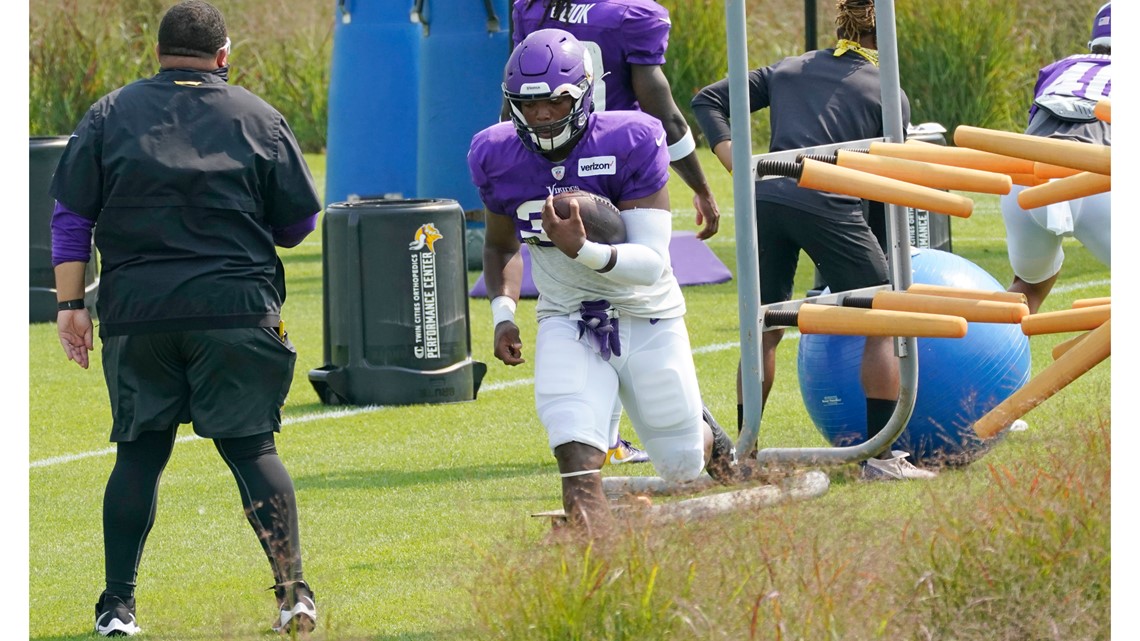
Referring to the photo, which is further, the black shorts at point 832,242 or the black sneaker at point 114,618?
the black shorts at point 832,242

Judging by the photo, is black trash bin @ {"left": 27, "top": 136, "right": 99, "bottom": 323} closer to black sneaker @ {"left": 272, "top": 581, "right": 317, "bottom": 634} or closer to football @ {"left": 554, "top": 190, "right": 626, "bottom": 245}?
black sneaker @ {"left": 272, "top": 581, "right": 317, "bottom": 634}

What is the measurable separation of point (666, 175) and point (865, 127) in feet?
5.86

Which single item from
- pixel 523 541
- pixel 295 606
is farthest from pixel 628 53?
pixel 523 541

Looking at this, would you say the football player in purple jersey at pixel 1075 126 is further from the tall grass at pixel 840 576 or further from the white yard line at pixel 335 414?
the white yard line at pixel 335 414

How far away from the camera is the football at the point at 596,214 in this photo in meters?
5.20

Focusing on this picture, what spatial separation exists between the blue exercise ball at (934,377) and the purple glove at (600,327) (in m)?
1.82

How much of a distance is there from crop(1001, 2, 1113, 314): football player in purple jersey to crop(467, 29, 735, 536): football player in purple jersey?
2007 mm

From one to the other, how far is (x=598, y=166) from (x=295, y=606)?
5.28ft

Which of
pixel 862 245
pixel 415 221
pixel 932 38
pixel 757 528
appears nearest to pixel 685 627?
pixel 757 528

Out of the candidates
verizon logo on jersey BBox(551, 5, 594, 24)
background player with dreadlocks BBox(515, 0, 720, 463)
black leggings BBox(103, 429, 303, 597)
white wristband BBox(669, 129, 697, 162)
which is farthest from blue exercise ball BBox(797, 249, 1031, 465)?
black leggings BBox(103, 429, 303, 597)

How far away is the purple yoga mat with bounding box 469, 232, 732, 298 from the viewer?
12.8 metres

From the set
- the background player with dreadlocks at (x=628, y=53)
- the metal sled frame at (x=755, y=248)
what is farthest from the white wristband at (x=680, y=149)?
the metal sled frame at (x=755, y=248)

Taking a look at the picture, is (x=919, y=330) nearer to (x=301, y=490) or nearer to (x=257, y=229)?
(x=257, y=229)

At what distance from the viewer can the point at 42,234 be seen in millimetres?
12047
